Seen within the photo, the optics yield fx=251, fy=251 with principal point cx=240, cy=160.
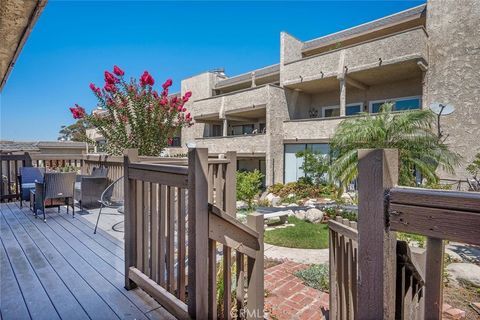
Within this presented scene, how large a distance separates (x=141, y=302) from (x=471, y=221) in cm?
253

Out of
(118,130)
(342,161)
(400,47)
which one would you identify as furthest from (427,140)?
(118,130)

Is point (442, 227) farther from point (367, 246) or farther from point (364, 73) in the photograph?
point (364, 73)

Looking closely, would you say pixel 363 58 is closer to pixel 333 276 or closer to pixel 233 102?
pixel 233 102

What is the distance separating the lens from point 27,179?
6.26 meters

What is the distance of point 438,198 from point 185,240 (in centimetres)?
167

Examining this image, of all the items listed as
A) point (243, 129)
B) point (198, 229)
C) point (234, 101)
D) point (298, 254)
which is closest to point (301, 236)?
point (298, 254)

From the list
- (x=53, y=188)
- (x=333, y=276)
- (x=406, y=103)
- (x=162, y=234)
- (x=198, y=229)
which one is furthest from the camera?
(x=406, y=103)

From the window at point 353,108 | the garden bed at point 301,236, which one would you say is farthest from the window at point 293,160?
the garden bed at point 301,236

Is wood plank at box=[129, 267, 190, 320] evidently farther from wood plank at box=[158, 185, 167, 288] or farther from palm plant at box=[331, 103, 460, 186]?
palm plant at box=[331, 103, 460, 186]

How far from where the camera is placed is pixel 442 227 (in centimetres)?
78

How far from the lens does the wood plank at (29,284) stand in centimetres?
219

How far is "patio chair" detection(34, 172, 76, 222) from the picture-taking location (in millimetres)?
4879

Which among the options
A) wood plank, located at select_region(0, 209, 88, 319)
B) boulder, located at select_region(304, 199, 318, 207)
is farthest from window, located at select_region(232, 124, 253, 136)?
A: wood plank, located at select_region(0, 209, 88, 319)

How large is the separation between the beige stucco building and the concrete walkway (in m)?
7.96
